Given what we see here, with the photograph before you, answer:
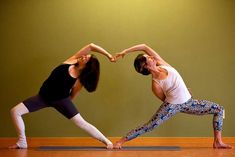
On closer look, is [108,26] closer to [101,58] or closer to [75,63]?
[101,58]

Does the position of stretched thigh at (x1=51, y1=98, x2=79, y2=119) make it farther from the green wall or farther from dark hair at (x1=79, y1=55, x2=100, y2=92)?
the green wall

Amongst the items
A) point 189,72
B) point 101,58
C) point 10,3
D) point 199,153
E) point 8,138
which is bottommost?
point 199,153

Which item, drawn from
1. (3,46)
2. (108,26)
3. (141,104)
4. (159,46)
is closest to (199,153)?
(141,104)

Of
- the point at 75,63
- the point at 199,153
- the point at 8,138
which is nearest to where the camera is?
the point at 199,153

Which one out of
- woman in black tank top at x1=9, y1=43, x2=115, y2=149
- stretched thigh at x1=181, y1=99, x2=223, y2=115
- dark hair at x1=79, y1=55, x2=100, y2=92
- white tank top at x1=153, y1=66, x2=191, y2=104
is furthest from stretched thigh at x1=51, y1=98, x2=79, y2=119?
stretched thigh at x1=181, y1=99, x2=223, y2=115

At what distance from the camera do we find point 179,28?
4809mm

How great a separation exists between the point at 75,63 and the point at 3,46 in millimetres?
1165

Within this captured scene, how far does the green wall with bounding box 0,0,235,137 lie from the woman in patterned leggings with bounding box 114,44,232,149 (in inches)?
20.6

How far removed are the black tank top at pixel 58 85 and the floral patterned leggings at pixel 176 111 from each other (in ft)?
2.83

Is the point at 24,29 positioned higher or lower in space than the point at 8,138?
higher

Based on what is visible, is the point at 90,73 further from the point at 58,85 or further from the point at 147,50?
the point at 147,50

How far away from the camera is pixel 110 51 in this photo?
4.78 metres

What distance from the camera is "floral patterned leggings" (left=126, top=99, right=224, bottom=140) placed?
4.18 metres

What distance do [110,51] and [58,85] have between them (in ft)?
3.27
